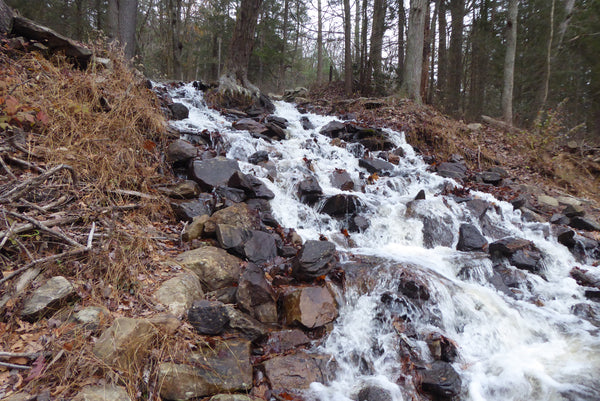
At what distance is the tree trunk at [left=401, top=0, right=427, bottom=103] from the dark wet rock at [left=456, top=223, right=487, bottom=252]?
687 centimetres

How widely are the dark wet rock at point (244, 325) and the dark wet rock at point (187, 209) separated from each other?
1.73 meters

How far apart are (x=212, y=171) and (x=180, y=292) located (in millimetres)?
2767

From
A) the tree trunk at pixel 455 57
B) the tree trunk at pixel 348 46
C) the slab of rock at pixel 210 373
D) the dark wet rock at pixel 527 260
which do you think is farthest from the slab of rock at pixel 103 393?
the tree trunk at pixel 455 57

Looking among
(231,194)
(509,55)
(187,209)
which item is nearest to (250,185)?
(231,194)

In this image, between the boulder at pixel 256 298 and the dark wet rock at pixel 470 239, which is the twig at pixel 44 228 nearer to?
the boulder at pixel 256 298

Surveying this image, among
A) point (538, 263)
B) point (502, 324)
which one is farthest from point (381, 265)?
point (538, 263)

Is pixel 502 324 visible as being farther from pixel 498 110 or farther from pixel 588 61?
pixel 498 110

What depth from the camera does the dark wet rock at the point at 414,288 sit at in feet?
12.5

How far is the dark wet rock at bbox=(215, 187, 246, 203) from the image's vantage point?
502 cm

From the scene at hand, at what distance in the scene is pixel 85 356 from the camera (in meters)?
2.15

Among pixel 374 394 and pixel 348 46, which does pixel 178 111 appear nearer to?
pixel 374 394

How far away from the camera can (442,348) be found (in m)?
3.29

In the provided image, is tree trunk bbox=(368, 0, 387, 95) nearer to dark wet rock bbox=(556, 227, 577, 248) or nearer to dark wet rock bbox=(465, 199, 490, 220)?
dark wet rock bbox=(465, 199, 490, 220)

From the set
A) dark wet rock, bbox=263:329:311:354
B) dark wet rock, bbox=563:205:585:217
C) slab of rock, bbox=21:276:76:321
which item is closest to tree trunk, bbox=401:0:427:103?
dark wet rock, bbox=563:205:585:217
